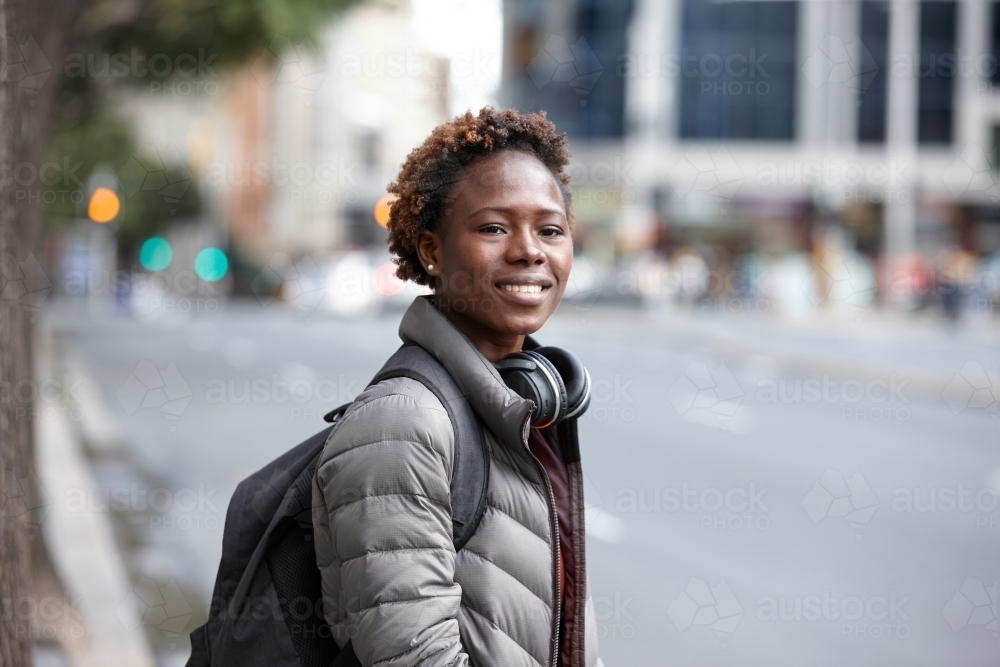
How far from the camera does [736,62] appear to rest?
49.8 meters

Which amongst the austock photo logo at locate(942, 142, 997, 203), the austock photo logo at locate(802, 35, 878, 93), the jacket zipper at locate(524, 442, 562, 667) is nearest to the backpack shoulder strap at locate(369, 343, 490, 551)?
the jacket zipper at locate(524, 442, 562, 667)

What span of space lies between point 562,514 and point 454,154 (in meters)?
0.64

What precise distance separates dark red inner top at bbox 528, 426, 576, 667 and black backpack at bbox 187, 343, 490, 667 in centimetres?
22

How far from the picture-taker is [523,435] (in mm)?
1758

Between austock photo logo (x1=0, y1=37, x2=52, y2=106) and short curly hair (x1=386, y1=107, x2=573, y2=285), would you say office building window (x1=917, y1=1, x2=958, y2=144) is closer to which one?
austock photo logo (x1=0, y1=37, x2=52, y2=106)

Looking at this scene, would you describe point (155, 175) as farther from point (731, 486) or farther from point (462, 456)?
point (462, 456)

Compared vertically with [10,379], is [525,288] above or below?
above

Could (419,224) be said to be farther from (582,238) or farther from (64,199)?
(582,238)

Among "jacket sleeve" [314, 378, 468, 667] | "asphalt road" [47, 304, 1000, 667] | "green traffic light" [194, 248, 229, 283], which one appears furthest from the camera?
"green traffic light" [194, 248, 229, 283]

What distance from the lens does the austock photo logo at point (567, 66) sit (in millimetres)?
50938

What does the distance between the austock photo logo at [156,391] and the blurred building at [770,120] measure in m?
29.2

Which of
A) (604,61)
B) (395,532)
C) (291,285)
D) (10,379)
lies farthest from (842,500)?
(604,61)

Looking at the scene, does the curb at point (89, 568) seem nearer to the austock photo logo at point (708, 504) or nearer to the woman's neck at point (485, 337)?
the woman's neck at point (485, 337)

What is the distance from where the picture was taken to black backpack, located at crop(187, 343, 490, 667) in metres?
1.70
